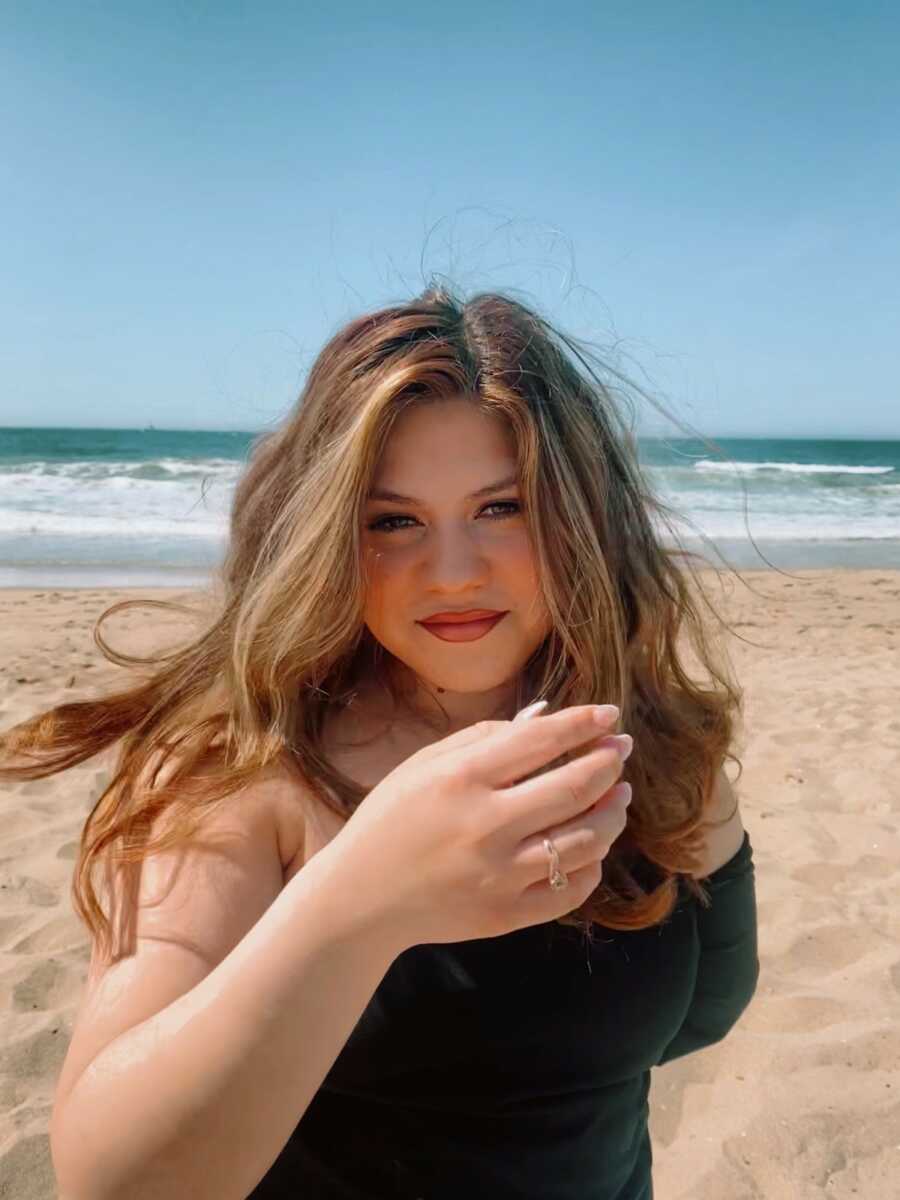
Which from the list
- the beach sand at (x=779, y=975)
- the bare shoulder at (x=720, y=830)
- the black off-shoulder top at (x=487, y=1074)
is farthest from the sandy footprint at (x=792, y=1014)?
the black off-shoulder top at (x=487, y=1074)

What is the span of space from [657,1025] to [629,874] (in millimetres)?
223

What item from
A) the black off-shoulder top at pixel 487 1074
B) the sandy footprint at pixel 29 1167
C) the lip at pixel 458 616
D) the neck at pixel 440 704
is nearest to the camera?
the black off-shoulder top at pixel 487 1074

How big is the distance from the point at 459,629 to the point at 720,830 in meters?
0.64

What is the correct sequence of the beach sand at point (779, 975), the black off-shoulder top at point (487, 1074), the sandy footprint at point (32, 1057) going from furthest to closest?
the sandy footprint at point (32, 1057), the beach sand at point (779, 975), the black off-shoulder top at point (487, 1074)

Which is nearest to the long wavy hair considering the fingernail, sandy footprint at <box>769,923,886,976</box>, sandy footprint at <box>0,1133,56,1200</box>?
the fingernail

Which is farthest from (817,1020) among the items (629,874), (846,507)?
(846,507)

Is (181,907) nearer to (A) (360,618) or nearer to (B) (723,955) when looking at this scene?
(A) (360,618)

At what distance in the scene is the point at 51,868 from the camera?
145 inches

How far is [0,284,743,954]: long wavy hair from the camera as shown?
146 centimetres

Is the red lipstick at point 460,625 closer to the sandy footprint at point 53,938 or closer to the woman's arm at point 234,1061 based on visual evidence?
the woman's arm at point 234,1061

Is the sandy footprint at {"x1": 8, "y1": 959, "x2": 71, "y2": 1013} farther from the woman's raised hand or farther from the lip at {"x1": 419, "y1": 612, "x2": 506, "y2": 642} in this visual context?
the woman's raised hand

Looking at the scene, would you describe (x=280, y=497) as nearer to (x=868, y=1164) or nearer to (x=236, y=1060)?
(x=236, y=1060)

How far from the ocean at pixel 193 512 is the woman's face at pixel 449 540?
537 millimetres

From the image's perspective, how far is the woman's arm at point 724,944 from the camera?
68.8 inches
